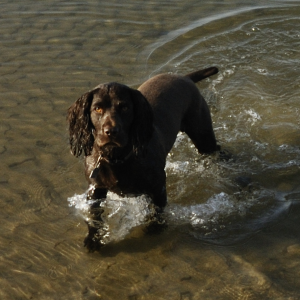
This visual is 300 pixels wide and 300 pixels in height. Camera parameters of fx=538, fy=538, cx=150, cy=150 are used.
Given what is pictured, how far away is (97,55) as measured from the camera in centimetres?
888

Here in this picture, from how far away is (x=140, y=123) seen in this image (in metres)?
4.58

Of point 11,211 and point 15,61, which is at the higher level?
point 15,61

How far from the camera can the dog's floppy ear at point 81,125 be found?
4.49 metres

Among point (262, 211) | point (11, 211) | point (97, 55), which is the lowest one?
point (262, 211)

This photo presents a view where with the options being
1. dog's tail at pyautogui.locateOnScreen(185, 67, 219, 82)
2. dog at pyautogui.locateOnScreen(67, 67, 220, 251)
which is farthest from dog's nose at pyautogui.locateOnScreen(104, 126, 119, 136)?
dog's tail at pyautogui.locateOnScreen(185, 67, 219, 82)

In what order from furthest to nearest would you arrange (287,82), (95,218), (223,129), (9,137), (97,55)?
(97,55), (287,82), (223,129), (9,137), (95,218)

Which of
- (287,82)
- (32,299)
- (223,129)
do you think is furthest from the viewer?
(287,82)

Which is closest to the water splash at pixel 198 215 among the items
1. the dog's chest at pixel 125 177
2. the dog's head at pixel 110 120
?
the dog's chest at pixel 125 177

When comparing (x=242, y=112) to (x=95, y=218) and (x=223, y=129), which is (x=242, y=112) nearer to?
(x=223, y=129)

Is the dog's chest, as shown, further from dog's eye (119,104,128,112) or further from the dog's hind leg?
the dog's hind leg

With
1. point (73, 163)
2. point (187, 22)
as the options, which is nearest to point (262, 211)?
point (73, 163)

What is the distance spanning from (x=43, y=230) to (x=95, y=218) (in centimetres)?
56

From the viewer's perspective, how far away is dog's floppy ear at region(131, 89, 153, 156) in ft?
14.8

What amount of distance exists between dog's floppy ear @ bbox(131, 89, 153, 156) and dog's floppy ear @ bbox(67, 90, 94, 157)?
1.20 feet
